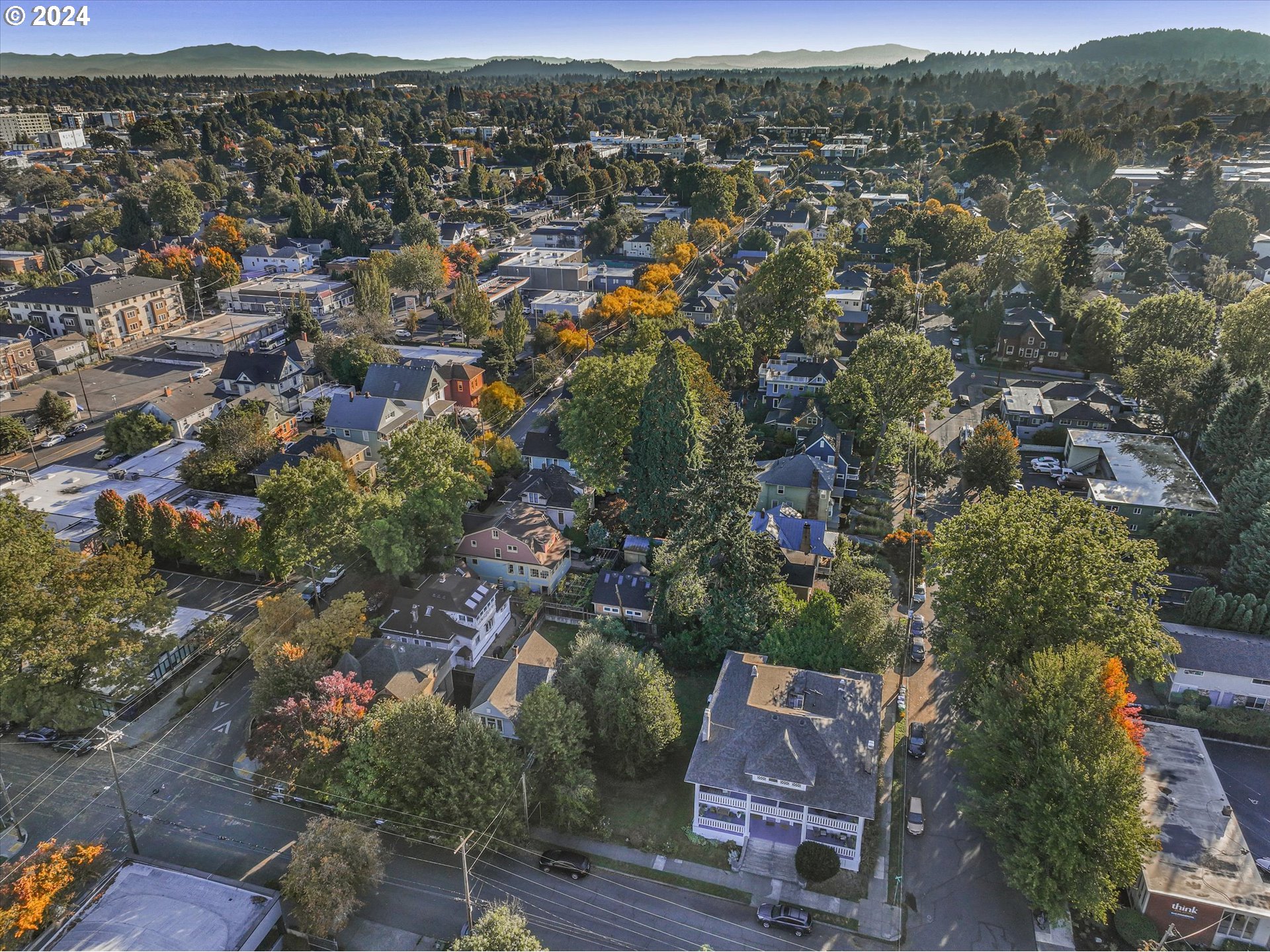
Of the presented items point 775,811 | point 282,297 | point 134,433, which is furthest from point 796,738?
point 282,297

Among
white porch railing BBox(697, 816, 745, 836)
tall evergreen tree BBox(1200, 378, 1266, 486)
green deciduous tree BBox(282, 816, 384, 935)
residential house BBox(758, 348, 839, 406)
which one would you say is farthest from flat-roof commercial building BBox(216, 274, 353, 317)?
tall evergreen tree BBox(1200, 378, 1266, 486)

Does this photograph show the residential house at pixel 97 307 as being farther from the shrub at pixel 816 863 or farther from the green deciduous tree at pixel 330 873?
the shrub at pixel 816 863

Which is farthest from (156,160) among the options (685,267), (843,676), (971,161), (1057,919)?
(1057,919)

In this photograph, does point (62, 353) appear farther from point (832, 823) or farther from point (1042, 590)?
point (1042, 590)

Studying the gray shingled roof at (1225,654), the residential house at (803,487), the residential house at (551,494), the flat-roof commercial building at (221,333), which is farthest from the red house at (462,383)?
the gray shingled roof at (1225,654)

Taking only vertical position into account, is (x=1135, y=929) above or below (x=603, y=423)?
below

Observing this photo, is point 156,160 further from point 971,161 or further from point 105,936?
point 105,936
